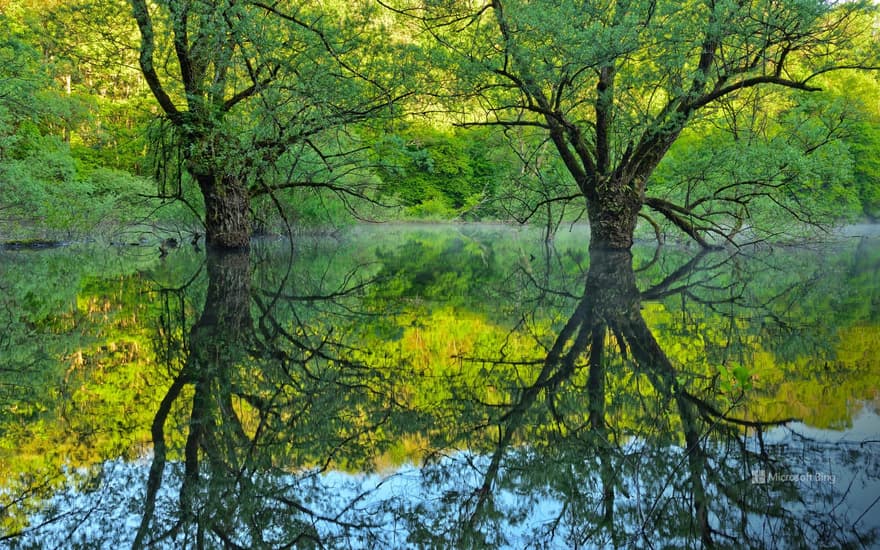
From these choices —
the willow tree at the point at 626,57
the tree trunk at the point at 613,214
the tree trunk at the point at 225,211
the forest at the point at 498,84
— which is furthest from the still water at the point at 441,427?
the tree trunk at the point at 225,211

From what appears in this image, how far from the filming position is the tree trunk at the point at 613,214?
43.3 ft

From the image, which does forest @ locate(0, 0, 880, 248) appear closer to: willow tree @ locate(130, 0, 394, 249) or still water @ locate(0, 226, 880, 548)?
willow tree @ locate(130, 0, 394, 249)

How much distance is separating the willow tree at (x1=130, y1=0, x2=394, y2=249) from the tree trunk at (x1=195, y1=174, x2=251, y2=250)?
0.06 meters

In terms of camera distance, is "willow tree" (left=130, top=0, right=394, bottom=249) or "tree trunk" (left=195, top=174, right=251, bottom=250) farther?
"tree trunk" (left=195, top=174, right=251, bottom=250)

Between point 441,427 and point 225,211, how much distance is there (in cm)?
1232

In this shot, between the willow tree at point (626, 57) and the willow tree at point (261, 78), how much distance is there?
136cm

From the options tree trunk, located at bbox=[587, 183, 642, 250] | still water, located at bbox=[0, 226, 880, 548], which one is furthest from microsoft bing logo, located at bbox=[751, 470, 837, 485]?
tree trunk, located at bbox=[587, 183, 642, 250]

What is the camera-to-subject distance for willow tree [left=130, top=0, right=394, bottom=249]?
426 inches

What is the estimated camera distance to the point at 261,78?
1363cm

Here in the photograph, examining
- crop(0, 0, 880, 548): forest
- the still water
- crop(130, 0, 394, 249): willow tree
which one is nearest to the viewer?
the still water

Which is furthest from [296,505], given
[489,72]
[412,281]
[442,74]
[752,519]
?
[442,74]

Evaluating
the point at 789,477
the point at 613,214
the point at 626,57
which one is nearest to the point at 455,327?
the point at 789,477

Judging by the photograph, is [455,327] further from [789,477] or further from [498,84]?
[498,84]

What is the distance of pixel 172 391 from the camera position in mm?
3668
